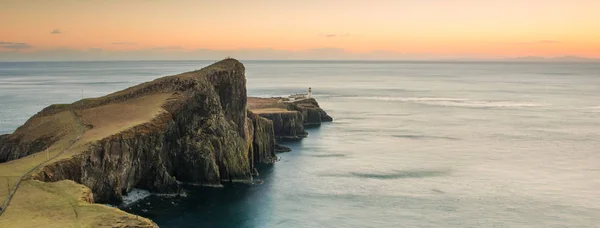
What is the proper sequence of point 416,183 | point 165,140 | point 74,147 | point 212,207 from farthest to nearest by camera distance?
1. point 416,183
2. point 165,140
3. point 212,207
4. point 74,147

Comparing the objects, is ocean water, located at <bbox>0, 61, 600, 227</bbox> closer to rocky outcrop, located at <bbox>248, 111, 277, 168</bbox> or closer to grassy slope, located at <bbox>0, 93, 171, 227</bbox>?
rocky outcrop, located at <bbox>248, 111, 277, 168</bbox>

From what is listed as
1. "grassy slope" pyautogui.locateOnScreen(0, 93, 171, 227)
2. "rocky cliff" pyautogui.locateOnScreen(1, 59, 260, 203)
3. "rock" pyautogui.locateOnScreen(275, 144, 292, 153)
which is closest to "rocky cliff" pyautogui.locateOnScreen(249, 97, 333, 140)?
"rock" pyautogui.locateOnScreen(275, 144, 292, 153)

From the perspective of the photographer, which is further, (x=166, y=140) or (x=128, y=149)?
(x=166, y=140)

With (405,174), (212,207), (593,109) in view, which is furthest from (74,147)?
(593,109)

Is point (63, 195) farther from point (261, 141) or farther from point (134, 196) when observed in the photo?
point (261, 141)

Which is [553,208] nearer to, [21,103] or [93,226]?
[93,226]

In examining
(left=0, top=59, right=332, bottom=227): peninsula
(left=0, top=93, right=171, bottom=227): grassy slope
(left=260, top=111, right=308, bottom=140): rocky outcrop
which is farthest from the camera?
(left=260, top=111, right=308, bottom=140): rocky outcrop
